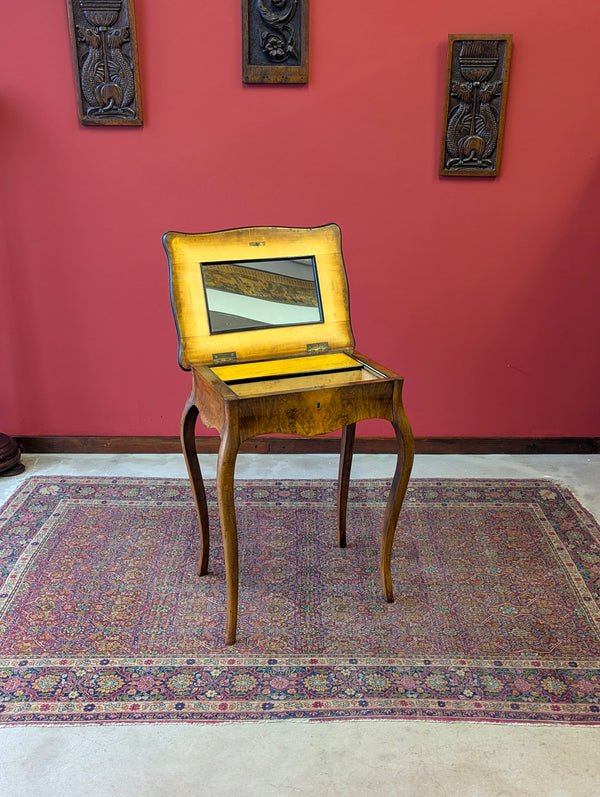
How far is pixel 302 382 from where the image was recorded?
2.20 m

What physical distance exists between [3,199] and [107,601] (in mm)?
1910

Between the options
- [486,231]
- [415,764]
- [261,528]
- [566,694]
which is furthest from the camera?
[486,231]

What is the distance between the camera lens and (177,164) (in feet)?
10.6

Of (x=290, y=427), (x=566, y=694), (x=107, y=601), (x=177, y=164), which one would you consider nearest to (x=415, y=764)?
(x=566, y=694)

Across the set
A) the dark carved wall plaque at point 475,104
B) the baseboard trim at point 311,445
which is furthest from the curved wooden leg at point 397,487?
the dark carved wall plaque at point 475,104

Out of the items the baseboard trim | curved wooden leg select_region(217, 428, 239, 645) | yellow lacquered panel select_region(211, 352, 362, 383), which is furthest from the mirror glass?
the baseboard trim

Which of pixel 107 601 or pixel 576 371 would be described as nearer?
pixel 107 601

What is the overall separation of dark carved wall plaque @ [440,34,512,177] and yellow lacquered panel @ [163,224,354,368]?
109cm

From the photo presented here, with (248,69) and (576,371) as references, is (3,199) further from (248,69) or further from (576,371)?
(576,371)

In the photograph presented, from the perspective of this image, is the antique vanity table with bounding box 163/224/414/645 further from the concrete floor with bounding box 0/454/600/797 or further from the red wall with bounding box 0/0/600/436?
the red wall with bounding box 0/0/600/436

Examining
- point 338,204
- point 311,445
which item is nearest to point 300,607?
point 311,445

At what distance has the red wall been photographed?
10.2ft

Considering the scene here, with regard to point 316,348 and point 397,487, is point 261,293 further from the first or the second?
point 397,487

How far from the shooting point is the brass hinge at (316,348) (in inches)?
95.0
